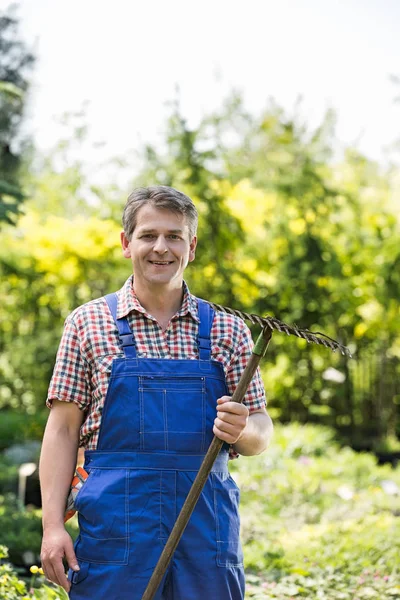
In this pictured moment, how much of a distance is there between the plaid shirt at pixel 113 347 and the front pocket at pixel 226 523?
246 mm

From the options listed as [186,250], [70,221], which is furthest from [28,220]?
[186,250]

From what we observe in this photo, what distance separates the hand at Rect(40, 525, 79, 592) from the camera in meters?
2.14

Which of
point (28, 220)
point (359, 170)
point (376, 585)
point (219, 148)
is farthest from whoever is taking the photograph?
point (359, 170)

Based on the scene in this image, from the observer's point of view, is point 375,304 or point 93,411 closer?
point 93,411

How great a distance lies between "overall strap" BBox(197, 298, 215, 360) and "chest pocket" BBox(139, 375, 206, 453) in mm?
113

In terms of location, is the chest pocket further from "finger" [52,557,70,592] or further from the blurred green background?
the blurred green background

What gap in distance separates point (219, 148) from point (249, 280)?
1.74m

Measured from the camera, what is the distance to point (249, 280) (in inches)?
414

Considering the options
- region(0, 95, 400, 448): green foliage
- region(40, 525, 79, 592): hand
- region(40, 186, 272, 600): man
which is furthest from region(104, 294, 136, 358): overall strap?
region(0, 95, 400, 448): green foliage

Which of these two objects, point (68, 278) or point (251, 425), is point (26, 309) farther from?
point (251, 425)

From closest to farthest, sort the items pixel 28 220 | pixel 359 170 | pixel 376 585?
pixel 376 585 → pixel 28 220 → pixel 359 170

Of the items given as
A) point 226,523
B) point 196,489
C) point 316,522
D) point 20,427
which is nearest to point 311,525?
point 316,522

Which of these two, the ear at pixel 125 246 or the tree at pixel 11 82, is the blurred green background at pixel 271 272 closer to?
the tree at pixel 11 82

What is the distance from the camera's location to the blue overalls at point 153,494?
82.6 inches
